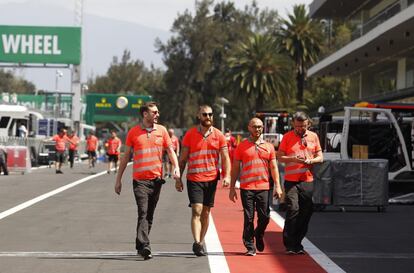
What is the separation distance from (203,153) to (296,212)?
1.48 m

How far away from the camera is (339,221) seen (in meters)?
Result: 16.1

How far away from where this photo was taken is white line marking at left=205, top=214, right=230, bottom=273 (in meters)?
10.0

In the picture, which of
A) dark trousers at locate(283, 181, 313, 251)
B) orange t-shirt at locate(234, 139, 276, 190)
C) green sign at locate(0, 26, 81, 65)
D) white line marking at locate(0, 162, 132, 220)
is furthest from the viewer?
green sign at locate(0, 26, 81, 65)

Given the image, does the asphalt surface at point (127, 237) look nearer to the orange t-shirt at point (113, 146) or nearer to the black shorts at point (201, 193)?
the black shorts at point (201, 193)

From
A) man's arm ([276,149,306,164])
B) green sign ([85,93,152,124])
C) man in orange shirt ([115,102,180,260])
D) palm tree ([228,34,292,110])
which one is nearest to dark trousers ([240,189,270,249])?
man's arm ([276,149,306,164])

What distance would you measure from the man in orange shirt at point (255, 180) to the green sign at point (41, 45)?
43555 mm

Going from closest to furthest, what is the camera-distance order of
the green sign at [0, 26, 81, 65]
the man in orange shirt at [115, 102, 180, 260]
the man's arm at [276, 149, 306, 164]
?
the man in orange shirt at [115, 102, 180, 260] < the man's arm at [276, 149, 306, 164] < the green sign at [0, 26, 81, 65]

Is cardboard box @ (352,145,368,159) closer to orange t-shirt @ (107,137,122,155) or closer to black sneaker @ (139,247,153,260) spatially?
black sneaker @ (139,247,153,260)

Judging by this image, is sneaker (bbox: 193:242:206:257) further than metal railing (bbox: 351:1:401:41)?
No

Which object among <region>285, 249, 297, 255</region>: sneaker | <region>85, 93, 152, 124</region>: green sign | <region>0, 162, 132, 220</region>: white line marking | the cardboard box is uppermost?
<region>85, 93, 152, 124</region>: green sign

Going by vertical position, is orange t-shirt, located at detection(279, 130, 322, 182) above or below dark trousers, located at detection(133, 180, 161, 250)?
above

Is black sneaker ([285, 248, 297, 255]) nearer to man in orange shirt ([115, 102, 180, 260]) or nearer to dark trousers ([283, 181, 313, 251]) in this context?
dark trousers ([283, 181, 313, 251])

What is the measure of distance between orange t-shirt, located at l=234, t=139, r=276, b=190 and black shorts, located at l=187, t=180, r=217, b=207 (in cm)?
49

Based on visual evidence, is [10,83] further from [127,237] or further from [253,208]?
[253,208]
